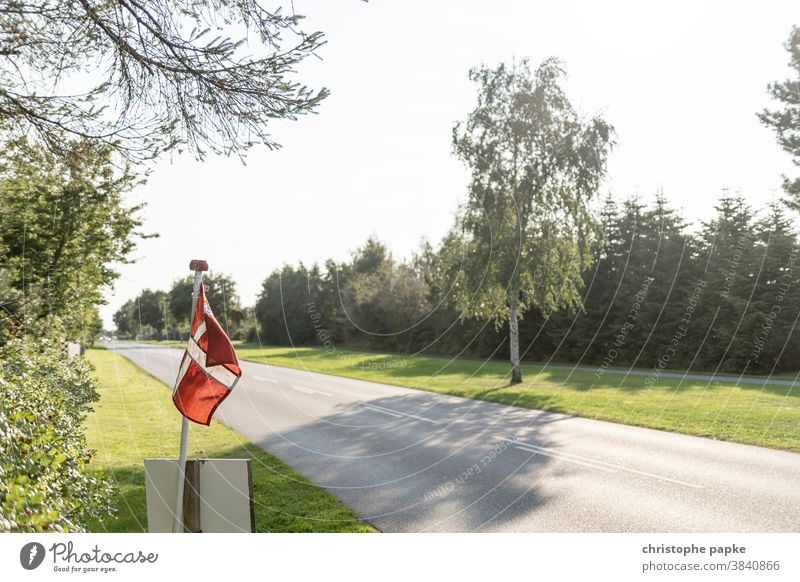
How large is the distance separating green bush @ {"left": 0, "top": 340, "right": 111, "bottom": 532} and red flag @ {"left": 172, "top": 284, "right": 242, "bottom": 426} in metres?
0.98

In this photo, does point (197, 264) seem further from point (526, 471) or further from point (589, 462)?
point (589, 462)

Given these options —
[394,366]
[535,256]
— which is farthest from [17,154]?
[394,366]

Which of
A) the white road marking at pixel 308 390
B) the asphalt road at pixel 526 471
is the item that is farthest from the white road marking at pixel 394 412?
the white road marking at pixel 308 390

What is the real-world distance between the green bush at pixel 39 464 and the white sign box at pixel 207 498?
540 mm

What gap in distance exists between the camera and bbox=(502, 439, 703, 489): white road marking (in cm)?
767

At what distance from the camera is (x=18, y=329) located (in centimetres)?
901

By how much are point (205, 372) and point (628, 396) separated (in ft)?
52.5

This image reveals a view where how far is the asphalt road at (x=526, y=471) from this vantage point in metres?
6.18

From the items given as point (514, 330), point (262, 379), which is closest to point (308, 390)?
point (262, 379)
